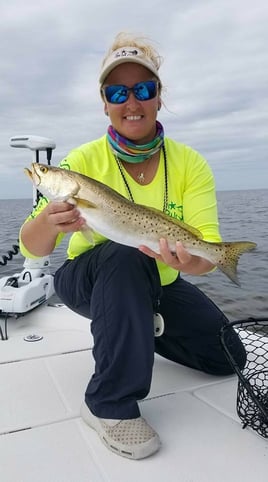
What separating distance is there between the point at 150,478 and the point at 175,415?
2.15ft

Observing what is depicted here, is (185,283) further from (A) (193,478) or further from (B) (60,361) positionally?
(A) (193,478)

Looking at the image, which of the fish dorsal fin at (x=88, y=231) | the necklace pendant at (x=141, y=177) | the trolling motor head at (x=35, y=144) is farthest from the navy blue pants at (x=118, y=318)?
the trolling motor head at (x=35, y=144)

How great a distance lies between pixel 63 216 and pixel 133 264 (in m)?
0.48

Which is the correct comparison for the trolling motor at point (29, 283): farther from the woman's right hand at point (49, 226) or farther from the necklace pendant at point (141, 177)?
the necklace pendant at point (141, 177)

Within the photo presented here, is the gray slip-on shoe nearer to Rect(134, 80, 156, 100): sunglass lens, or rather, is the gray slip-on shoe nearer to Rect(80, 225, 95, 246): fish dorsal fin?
Rect(80, 225, 95, 246): fish dorsal fin

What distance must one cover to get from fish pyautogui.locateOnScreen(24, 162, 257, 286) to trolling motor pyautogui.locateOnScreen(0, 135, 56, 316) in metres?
1.89

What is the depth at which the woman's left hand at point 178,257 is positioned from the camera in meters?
2.58

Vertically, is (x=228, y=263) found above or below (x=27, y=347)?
above

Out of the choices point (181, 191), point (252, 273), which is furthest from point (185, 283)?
point (252, 273)

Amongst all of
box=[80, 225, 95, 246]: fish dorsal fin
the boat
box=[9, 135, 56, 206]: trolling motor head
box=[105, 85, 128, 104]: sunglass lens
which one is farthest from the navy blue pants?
box=[9, 135, 56, 206]: trolling motor head

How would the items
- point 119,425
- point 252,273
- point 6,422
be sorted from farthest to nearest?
point 252,273 < point 6,422 < point 119,425

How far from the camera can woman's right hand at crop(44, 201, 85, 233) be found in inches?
101

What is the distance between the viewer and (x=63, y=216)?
2.56 m

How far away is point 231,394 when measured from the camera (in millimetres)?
3061
